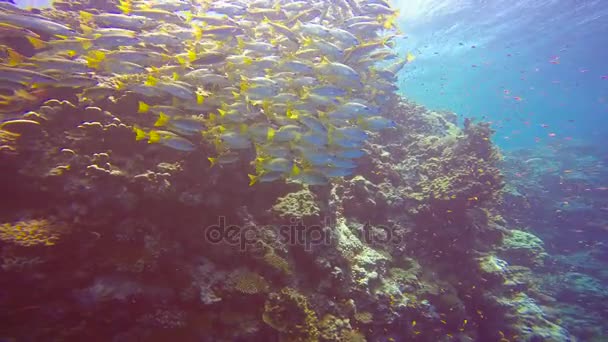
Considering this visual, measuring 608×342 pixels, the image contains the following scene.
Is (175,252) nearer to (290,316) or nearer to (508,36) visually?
(290,316)

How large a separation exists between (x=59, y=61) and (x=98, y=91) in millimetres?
676

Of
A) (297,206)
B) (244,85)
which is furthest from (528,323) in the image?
(244,85)

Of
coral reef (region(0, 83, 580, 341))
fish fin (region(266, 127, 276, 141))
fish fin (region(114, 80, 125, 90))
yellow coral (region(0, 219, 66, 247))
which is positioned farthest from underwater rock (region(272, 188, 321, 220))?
fish fin (region(114, 80, 125, 90))

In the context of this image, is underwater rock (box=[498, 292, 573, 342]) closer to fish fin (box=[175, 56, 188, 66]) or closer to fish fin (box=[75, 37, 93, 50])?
fish fin (box=[175, 56, 188, 66])

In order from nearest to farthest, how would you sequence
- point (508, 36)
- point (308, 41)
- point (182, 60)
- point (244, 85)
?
point (244, 85)
point (182, 60)
point (308, 41)
point (508, 36)

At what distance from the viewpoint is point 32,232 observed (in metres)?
4.12

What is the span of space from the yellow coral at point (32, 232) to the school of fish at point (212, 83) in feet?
5.61

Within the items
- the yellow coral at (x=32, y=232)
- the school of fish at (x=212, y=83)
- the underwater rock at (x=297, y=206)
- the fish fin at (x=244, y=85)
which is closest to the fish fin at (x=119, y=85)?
the school of fish at (x=212, y=83)

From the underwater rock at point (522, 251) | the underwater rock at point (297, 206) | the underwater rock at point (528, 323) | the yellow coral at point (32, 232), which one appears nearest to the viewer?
the yellow coral at point (32, 232)

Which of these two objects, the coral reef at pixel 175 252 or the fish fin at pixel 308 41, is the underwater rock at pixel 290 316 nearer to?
the coral reef at pixel 175 252

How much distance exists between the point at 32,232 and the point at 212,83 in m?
3.76

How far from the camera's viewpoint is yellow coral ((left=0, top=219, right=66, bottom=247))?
4.01 metres

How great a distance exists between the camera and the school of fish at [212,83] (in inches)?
201

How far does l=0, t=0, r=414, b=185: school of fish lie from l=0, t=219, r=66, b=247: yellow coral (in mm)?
1711
